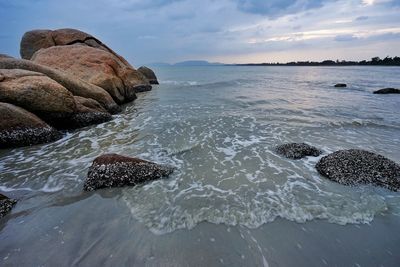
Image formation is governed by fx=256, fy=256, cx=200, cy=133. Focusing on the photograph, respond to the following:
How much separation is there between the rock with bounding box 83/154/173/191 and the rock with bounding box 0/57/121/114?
23.9ft

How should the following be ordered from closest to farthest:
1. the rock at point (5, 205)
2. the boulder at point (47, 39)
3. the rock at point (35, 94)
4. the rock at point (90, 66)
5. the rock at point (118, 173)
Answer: the rock at point (5, 205) → the rock at point (118, 173) → the rock at point (35, 94) → the rock at point (90, 66) → the boulder at point (47, 39)

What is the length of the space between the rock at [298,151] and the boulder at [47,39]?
19870mm

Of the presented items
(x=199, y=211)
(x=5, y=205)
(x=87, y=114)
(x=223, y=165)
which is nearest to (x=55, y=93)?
(x=87, y=114)

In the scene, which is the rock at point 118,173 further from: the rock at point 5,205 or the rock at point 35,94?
the rock at point 35,94

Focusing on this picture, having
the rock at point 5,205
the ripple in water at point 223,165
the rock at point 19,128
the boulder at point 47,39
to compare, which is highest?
the boulder at point 47,39

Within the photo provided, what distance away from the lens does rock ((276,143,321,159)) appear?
275 inches

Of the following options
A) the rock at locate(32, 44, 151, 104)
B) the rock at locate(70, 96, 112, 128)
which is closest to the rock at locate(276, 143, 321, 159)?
the rock at locate(70, 96, 112, 128)

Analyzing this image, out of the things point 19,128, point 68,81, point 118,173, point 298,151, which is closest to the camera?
point 118,173

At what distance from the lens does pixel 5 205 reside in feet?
15.1

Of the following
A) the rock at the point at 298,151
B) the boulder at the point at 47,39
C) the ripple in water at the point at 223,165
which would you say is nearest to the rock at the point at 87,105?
the ripple in water at the point at 223,165

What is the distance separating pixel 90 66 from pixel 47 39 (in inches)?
351

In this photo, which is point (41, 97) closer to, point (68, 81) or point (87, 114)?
point (87, 114)

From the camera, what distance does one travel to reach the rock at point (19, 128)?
304 inches

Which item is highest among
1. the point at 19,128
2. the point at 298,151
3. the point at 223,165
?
the point at 19,128
